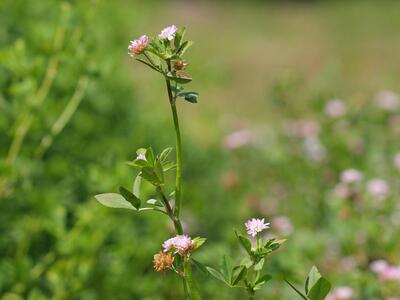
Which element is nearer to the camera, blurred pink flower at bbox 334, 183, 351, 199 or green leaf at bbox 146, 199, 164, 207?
green leaf at bbox 146, 199, 164, 207

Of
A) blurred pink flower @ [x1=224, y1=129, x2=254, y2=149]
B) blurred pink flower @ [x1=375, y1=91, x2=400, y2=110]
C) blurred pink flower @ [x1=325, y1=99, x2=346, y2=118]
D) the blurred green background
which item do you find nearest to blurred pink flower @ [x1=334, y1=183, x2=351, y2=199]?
the blurred green background

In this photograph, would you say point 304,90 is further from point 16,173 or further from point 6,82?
point 16,173

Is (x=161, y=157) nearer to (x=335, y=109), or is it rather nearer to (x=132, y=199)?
(x=132, y=199)

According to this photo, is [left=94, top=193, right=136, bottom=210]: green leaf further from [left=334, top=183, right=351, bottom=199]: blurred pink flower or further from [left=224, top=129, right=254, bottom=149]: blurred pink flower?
[left=224, top=129, right=254, bottom=149]: blurred pink flower

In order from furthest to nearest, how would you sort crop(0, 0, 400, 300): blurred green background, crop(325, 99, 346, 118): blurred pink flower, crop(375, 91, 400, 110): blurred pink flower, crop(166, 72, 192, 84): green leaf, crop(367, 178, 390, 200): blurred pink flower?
crop(375, 91, 400, 110): blurred pink flower → crop(325, 99, 346, 118): blurred pink flower → crop(367, 178, 390, 200): blurred pink flower → crop(0, 0, 400, 300): blurred green background → crop(166, 72, 192, 84): green leaf

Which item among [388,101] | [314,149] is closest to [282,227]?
[314,149]
